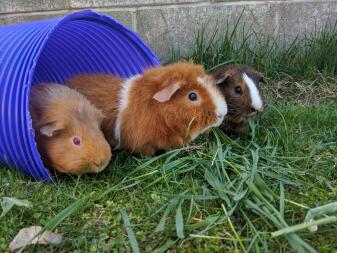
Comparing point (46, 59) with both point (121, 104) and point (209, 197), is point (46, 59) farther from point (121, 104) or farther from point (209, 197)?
point (209, 197)

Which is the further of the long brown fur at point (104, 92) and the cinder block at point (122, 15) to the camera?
the cinder block at point (122, 15)

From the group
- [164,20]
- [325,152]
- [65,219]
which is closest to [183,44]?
[164,20]

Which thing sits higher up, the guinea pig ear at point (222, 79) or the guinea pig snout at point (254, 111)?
the guinea pig ear at point (222, 79)

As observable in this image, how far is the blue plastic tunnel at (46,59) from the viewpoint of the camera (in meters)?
2.33

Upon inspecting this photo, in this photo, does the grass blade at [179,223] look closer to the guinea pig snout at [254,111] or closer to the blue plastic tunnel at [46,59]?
the blue plastic tunnel at [46,59]

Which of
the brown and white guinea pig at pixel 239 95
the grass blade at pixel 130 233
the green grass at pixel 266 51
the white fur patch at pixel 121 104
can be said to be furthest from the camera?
the green grass at pixel 266 51

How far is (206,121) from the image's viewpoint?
254cm

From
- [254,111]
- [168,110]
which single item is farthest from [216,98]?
[254,111]

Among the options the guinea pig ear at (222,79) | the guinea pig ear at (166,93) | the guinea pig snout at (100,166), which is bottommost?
the guinea pig snout at (100,166)

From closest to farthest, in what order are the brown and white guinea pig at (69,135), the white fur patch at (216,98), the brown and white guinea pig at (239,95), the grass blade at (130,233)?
the grass blade at (130,233) → the brown and white guinea pig at (69,135) → the white fur patch at (216,98) → the brown and white guinea pig at (239,95)

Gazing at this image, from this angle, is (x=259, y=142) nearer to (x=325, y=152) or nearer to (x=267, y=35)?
(x=325, y=152)

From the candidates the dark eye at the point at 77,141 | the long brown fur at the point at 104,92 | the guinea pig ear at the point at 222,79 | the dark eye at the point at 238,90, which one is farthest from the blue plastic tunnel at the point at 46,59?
the dark eye at the point at 238,90

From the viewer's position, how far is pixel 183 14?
389 centimetres

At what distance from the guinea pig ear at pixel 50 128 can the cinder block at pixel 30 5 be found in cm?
180
